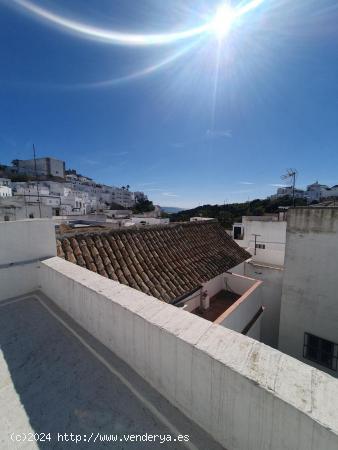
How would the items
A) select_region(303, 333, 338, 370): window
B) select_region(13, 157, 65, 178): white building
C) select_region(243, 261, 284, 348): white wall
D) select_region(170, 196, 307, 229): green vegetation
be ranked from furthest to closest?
select_region(13, 157, 65, 178): white building → select_region(170, 196, 307, 229): green vegetation → select_region(243, 261, 284, 348): white wall → select_region(303, 333, 338, 370): window

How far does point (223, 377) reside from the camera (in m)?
1.48

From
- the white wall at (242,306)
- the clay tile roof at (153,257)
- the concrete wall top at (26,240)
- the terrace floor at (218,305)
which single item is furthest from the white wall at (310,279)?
the concrete wall top at (26,240)

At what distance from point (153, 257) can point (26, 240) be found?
3901 mm

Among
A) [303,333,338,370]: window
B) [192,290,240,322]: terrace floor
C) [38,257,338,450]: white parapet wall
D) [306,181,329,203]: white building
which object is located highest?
[306,181,329,203]: white building

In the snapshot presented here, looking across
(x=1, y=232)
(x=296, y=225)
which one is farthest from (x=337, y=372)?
(x=1, y=232)

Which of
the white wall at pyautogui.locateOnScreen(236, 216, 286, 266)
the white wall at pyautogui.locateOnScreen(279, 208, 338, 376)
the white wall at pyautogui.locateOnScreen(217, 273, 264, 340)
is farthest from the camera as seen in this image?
the white wall at pyautogui.locateOnScreen(236, 216, 286, 266)

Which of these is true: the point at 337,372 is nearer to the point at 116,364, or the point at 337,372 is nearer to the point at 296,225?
the point at 296,225

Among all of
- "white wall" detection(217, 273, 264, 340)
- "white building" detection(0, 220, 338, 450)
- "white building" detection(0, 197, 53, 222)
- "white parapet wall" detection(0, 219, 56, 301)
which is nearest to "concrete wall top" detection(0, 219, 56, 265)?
"white parapet wall" detection(0, 219, 56, 301)

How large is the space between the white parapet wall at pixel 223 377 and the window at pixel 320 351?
809cm

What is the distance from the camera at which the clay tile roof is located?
5.75 m

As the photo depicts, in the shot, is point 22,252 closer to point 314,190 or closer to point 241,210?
point 241,210

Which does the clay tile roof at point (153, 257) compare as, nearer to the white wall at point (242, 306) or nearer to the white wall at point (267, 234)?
the white wall at point (242, 306)

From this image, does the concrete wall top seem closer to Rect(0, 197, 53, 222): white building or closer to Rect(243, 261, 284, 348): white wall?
Rect(243, 261, 284, 348): white wall

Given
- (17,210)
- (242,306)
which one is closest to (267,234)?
(242,306)
